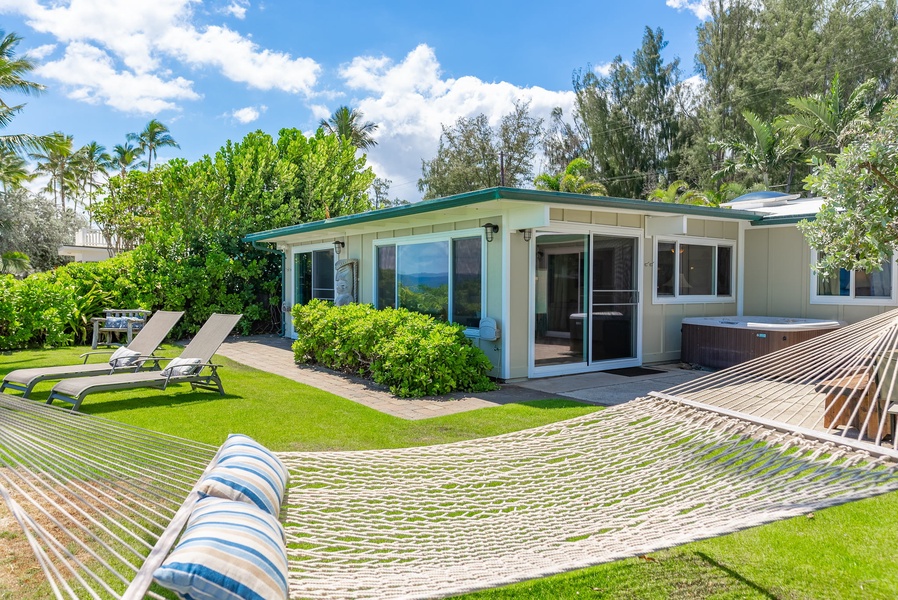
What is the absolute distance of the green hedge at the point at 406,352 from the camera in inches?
273

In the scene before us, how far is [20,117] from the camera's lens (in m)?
17.3

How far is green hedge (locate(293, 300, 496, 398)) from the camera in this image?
22.7ft

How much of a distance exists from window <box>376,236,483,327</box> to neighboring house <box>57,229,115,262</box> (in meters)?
20.5

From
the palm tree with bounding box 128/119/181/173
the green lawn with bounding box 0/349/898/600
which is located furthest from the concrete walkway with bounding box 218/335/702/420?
the palm tree with bounding box 128/119/181/173

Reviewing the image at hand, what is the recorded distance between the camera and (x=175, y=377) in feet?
21.3

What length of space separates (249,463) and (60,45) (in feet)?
83.8

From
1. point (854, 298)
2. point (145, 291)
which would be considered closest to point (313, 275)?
point (145, 291)

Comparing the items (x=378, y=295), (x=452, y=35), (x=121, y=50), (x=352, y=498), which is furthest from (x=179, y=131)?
(x=352, y=498)

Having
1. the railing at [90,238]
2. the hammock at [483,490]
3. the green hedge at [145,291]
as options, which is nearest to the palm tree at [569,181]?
the green hedge at [145,291]

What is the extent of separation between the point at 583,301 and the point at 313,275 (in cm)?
628

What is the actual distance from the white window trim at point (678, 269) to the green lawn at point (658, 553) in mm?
3554

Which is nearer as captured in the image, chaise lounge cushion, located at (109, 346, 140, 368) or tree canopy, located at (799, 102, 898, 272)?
tree canopy, located at (799, 102, 898, 272)

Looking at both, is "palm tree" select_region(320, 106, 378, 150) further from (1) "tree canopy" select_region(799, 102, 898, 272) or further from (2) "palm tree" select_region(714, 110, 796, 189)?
(1) "tree canopy" select_region(799, 102, 898, 272)

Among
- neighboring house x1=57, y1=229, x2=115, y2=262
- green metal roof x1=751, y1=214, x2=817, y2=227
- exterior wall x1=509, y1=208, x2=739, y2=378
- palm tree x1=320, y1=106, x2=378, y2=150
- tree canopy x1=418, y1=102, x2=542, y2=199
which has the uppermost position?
palm tree x1=320, y1=106, x2=378, y2=150
